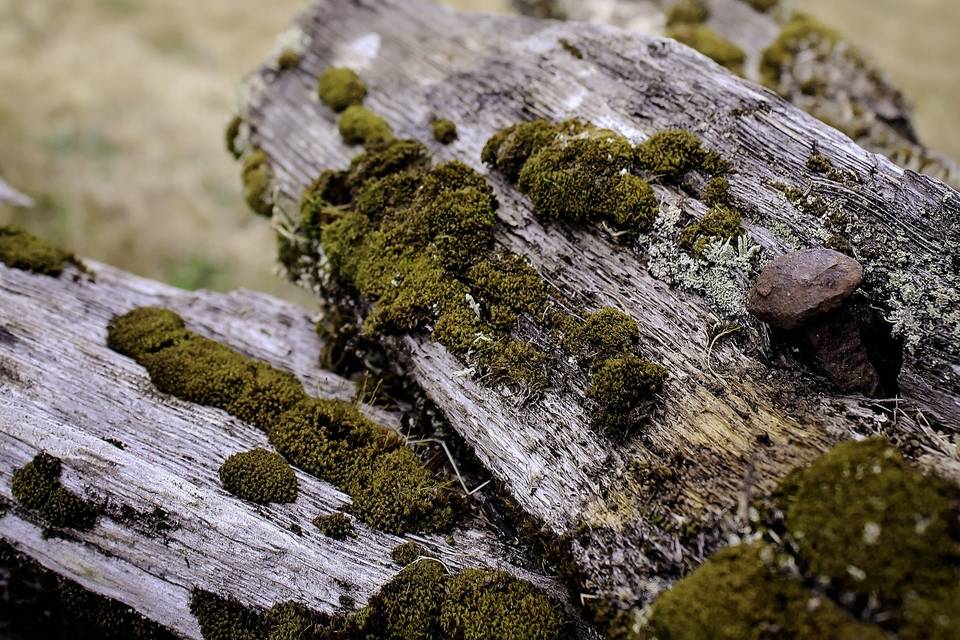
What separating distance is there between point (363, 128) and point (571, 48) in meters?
2.03

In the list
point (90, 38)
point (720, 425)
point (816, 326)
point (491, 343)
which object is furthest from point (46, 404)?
point (90, 38)

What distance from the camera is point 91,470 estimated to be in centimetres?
405

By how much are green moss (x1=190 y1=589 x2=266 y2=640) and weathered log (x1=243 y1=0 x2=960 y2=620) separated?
1.71 m

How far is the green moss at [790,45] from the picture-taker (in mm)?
7770

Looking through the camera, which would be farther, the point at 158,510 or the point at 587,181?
the point at 587,181

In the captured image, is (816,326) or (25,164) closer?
(816,326)

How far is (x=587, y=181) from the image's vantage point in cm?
449

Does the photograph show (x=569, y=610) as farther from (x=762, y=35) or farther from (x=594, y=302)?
(x=762, y=35)

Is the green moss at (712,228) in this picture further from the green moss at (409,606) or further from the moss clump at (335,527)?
the moss clump at (335,527)

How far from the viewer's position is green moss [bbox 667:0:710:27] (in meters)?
8.51

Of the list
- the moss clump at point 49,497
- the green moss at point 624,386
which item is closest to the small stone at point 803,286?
the green moss at point 624,386

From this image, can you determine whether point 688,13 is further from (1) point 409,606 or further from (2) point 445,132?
(1) point 409,606

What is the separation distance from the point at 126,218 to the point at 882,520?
1100 centimetres

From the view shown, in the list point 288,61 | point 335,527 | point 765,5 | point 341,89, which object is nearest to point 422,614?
point 335,527
